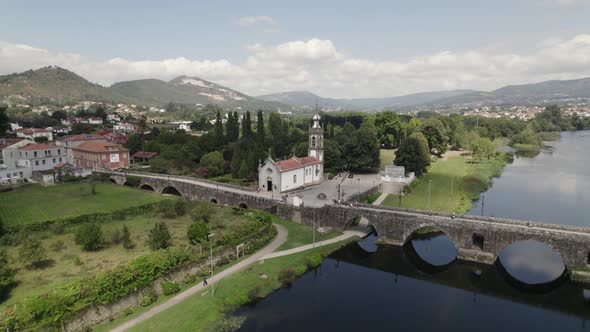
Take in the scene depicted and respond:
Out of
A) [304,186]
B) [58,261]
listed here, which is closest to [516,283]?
[304,186]

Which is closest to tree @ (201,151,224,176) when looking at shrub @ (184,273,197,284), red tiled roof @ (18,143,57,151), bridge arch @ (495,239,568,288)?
red tiled roof @ (18,143,57,151)

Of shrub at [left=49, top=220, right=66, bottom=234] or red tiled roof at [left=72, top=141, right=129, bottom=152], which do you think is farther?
red tiled roof at [left=72, top=141, right=129, bottom=152]

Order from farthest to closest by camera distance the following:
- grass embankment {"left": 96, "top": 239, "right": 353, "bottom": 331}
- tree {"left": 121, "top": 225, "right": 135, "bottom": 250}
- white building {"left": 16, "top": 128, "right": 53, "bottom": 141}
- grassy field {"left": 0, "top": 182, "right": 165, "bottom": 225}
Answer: white building {"left": 16, "top": 128, "right": 53, "bottom": 141} < grassy field {"left": 0, "top": 182, "right": 165, "bottom": 225} < tree {"left": 121, "top": 225, "right": 135, "bottom": 250} < grass embankment {"left": 96, "top": 239, "right": 353, "bottom": 331}

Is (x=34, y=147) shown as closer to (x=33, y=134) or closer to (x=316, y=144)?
(x=33, y=134)

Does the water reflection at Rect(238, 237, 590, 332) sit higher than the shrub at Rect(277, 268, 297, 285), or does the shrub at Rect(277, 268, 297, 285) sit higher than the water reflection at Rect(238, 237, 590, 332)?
the shrub at Rect(277, 268, 297, 285)

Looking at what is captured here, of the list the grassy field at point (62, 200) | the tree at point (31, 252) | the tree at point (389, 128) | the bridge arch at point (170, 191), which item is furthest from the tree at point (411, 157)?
the tree at point (31, 252)

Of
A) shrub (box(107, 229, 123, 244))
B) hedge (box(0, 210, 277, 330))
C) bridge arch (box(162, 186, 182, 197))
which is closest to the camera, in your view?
hedge (box(0, 210, 277, 330))

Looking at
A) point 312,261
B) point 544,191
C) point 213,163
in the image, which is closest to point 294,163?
point 213,163

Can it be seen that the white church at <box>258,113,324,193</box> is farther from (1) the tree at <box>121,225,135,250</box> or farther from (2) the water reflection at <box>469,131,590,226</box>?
(2) the water reflection at <box>469,131,590,226</box>
